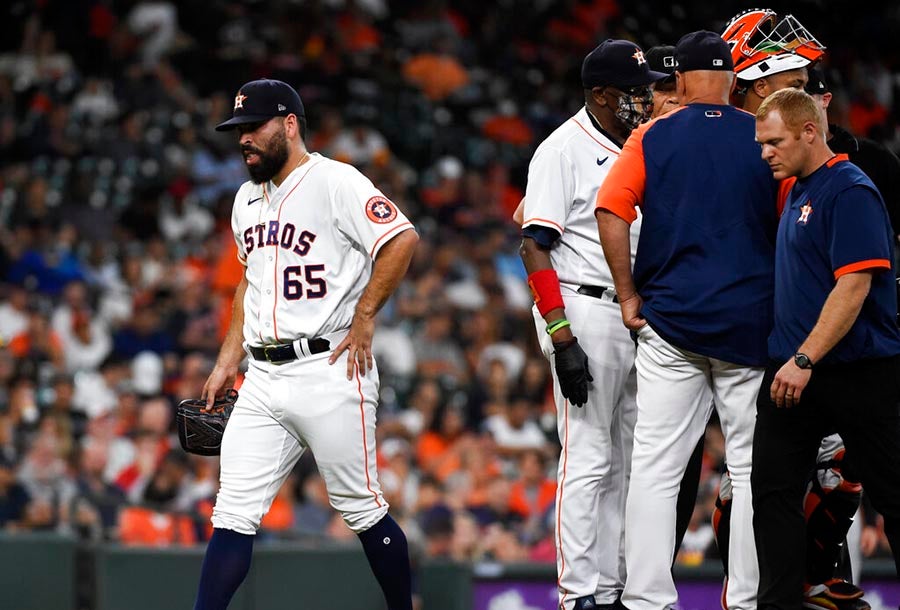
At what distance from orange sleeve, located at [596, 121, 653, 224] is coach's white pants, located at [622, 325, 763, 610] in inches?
16.4

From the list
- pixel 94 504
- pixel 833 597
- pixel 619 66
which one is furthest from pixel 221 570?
pixel 94 504

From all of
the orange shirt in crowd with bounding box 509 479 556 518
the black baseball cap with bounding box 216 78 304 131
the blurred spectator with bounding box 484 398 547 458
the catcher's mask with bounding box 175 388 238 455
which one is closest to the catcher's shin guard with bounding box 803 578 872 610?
the catcher's mask with bounding box 175 388 238 455

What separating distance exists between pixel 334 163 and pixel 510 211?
8.93m

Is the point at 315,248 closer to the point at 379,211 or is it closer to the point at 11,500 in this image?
the point at 379,211

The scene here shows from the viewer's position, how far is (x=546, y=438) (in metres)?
10.8

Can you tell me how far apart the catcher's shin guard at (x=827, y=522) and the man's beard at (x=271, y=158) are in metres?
2.31

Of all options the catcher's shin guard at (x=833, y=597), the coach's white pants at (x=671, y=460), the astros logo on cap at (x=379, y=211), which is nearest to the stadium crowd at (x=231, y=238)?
the catcher's shin guard at (x=833, y=597)

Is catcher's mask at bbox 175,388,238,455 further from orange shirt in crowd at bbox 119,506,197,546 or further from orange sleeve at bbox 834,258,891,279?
orange shirt in crowd at bbox 119,506,197,546

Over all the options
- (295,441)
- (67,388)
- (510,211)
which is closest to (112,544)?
(67,388)

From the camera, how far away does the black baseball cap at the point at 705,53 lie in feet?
14.8

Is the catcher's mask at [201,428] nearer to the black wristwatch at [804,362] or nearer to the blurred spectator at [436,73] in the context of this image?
the black wristwatch at [804,362]

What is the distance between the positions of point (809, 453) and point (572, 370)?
2.74 feet

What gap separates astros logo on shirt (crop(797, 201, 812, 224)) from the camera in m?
4.23

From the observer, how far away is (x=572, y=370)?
15.2 feet
